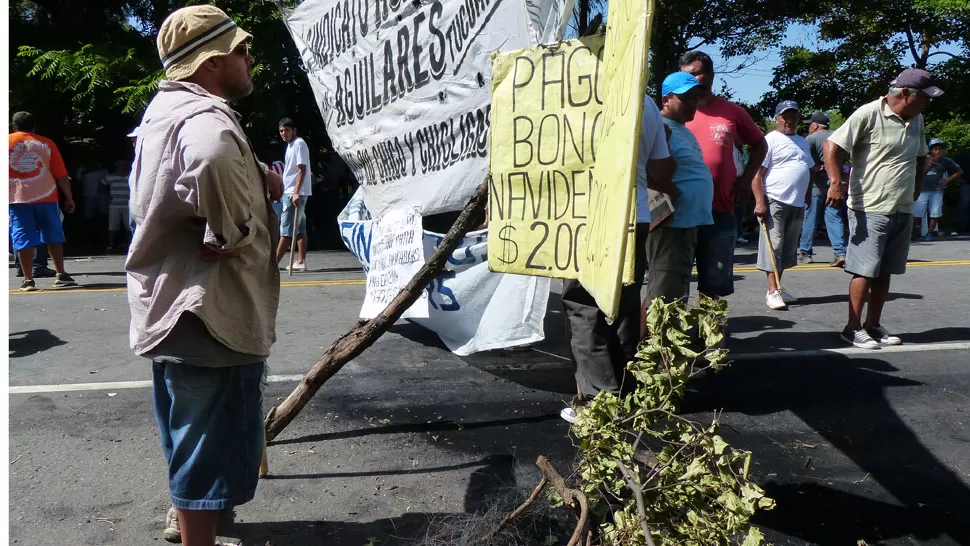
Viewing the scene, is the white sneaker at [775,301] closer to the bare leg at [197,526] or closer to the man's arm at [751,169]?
the man's arm at [751,169]

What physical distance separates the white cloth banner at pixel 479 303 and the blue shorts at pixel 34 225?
5.53 metres

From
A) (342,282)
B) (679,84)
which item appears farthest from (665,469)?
(342,282)

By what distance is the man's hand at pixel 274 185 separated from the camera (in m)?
2.63

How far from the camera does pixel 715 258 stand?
5.38 meters

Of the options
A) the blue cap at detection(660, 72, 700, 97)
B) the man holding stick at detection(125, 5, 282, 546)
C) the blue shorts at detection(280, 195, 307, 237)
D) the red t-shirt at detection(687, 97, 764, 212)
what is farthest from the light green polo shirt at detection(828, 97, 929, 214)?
the blue shorts at detection(280, 195, 307, 237)

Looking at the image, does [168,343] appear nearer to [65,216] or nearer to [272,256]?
[272,256]

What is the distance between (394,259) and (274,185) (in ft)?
6.75

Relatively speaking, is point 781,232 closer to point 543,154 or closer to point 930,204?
point 543,154

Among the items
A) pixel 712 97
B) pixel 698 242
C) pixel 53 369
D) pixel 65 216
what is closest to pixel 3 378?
pixel 53 369

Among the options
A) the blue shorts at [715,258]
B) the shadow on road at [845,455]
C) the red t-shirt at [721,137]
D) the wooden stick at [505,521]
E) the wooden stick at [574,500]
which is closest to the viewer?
the wooden stick at [574,500]

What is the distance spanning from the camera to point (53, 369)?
5.44 metres

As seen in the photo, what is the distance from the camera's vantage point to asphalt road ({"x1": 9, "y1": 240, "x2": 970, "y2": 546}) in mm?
3264

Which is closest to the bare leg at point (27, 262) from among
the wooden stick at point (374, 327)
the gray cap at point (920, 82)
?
the wooden stick at point (374, 327)

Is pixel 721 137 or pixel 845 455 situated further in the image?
pixel 721 137
